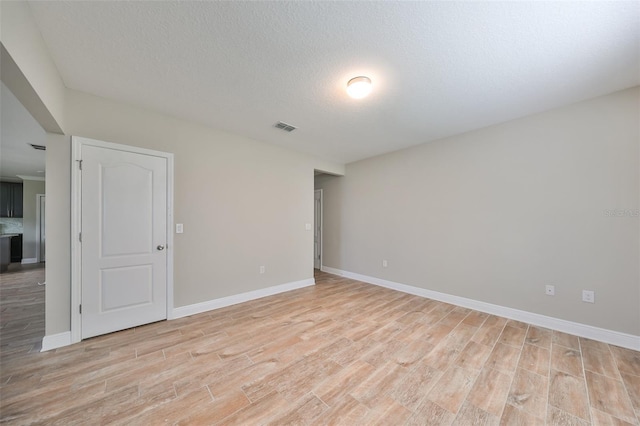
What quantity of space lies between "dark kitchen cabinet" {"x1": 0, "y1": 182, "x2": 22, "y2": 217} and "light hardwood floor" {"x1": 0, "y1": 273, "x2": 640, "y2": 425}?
6483 mm

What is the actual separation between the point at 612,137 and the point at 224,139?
4.62m

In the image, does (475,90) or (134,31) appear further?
(475,90)

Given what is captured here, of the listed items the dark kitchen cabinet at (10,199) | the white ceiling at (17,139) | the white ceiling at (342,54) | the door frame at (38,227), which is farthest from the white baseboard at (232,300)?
the dark kitchen cabinet at (10,199)

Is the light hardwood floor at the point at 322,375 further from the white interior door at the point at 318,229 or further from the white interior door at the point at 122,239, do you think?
the white interior door at the point at 318,229

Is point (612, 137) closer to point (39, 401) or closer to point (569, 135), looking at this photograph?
point (569, 135)

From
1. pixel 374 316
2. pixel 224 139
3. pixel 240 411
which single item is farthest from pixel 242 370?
pixel 224 139

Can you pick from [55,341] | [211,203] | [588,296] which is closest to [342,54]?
[211,203]

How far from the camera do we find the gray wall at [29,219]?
647cm

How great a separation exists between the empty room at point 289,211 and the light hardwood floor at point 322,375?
0.06ft

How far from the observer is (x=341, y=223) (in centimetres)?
534

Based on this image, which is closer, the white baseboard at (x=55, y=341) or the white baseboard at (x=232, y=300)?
the white baseboard at (x=55, y=341)

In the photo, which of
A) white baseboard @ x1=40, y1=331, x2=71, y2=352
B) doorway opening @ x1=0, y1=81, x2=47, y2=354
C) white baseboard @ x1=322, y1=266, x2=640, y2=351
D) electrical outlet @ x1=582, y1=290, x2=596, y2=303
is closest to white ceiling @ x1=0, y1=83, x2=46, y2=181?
doorway opening @ x1=0, y1=81, x2=47, y2=354

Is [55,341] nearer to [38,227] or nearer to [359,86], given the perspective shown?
[359,86]

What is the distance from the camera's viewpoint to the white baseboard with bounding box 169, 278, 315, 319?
297 cm
